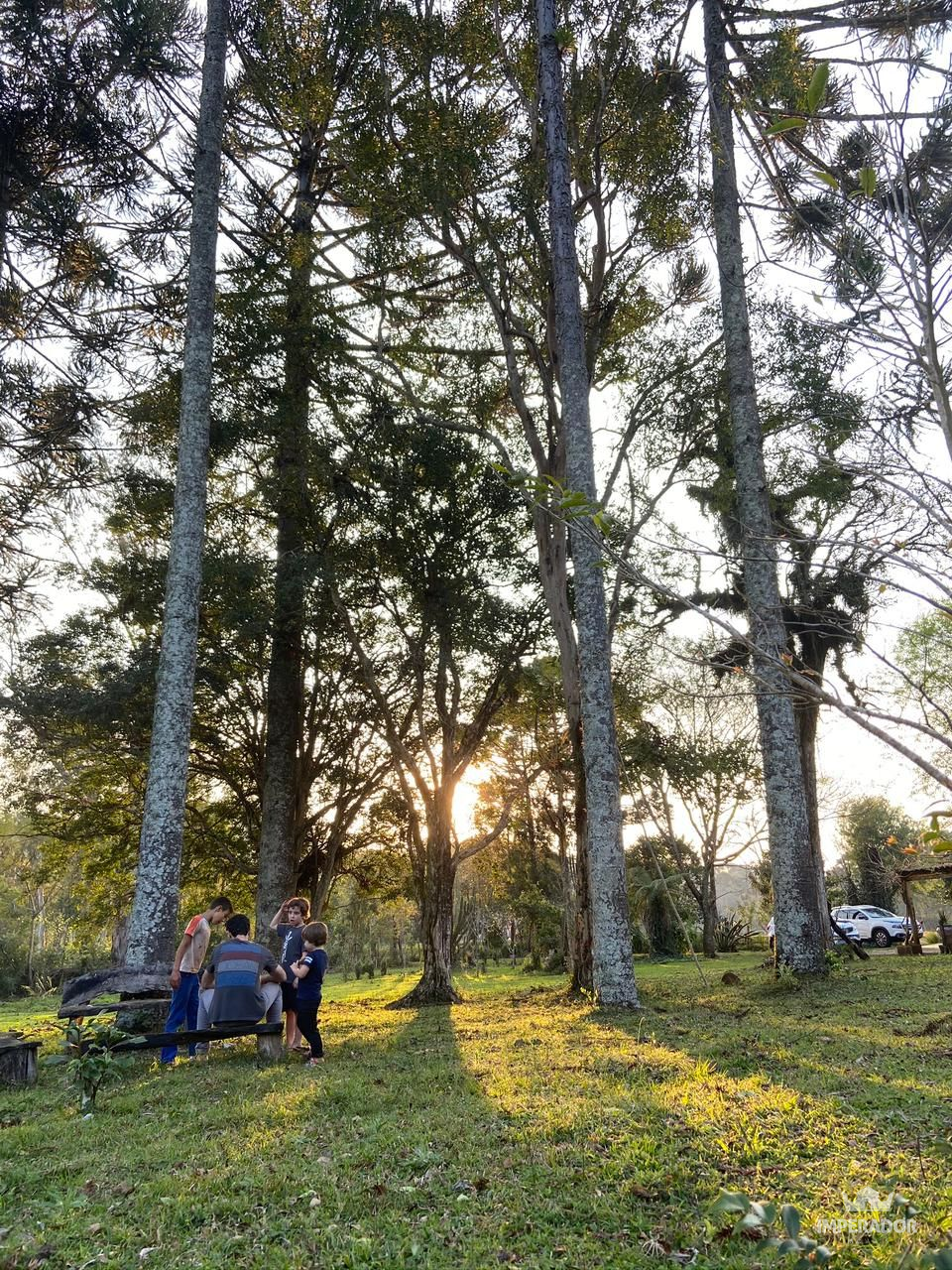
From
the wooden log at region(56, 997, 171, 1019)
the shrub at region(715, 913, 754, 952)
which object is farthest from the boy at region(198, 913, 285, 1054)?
the shrub at region(715, 913, 754, 952)

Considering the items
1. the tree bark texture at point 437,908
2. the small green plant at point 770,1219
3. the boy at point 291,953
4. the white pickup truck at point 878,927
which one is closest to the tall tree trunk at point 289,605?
the tree bark texture at point 437,908

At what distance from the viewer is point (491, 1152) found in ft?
14.4

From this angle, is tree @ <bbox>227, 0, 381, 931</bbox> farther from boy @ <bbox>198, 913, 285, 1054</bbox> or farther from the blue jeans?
boy @ <bbox>198, 913, 285, 1054</bbox>

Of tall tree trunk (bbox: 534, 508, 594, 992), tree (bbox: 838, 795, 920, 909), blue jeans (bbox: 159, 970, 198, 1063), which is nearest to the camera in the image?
blue jeans (bbox: 159, 970, 198, 1063)

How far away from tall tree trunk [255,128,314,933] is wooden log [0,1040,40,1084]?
6528 mm

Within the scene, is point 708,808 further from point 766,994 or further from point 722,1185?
point 722,1185

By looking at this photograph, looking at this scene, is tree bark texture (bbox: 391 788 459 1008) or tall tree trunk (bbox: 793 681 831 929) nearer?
tree bark texture (bbox: 391 788 459 1008)

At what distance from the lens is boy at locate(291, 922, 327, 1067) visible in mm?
7988

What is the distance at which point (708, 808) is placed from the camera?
28.1 m

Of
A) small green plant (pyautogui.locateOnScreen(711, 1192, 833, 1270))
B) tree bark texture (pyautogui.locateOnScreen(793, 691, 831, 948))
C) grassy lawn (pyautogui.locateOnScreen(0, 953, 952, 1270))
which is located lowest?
grassy lawn (pyautogui.locateOnScreen(0, 953, 952, 1270))

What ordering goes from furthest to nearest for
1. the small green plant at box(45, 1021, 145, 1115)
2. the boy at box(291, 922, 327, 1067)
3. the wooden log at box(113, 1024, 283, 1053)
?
the boy at box(291, 922, 327, 1067) < the wooden log at box(113, 1024, 283, 1053) < the small green plant at box(45, 1021, 145, 1115)

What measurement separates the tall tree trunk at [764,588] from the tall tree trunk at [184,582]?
7372 millimetres

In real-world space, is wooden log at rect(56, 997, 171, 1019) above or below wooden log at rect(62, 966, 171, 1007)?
below

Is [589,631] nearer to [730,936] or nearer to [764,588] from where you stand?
[764,588]
